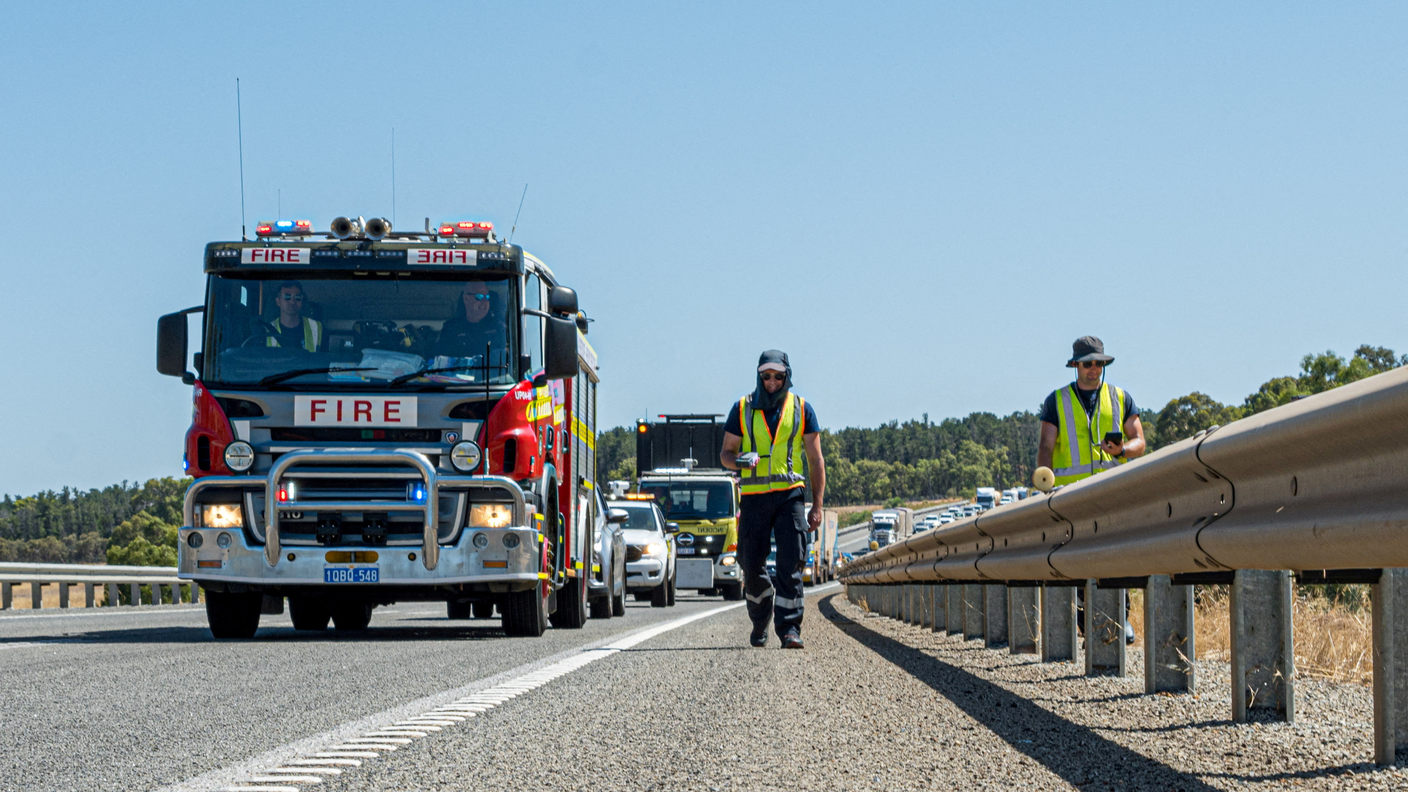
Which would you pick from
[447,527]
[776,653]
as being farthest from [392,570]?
[776,653]

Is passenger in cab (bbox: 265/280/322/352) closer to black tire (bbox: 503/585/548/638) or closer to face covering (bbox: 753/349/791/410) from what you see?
black tire (bbox: 503/585/548/638)

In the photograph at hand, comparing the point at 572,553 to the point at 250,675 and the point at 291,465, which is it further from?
the point at 250,675

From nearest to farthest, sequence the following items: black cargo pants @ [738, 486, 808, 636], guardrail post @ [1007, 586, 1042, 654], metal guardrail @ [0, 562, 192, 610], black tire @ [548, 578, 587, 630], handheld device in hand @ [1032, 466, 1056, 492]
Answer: handheld device in hand @ [1032, 466, 1056, 492], guardrail post @ [1007, 586, 1042, 654], black cargo pants @ [738, 486, 808, 636], black tire @ [548, 578, 587, 630], metal guardrail @ [0, 562, 192, 610]

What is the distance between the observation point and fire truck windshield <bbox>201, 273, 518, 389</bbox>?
1127 centimetres

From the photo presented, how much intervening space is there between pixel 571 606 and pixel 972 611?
4925 mm

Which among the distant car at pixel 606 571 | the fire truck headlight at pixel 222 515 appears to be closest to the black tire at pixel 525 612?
the fire truck headlight at pixel 222 515

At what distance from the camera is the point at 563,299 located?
11.7 meters

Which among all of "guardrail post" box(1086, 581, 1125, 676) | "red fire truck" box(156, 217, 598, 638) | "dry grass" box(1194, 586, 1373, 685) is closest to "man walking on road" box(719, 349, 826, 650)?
"red fire truck" box(156, 217, 598, 638)

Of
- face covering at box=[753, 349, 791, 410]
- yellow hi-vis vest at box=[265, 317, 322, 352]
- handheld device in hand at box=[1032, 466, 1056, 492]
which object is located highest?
yellow hi-vis vest at box=[265, 317, 322, 352]

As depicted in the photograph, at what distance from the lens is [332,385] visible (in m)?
11.2

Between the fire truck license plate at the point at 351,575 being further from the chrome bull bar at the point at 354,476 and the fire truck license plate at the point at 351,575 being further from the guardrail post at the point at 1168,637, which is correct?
the guardrail post at the point at 1168,637

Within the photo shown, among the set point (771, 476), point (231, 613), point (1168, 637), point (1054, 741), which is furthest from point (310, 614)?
point (1054, 741)

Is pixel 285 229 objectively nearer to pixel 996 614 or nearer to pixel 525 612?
pixel 525 612

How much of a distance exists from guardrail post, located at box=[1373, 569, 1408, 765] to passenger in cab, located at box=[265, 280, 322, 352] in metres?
8.71
